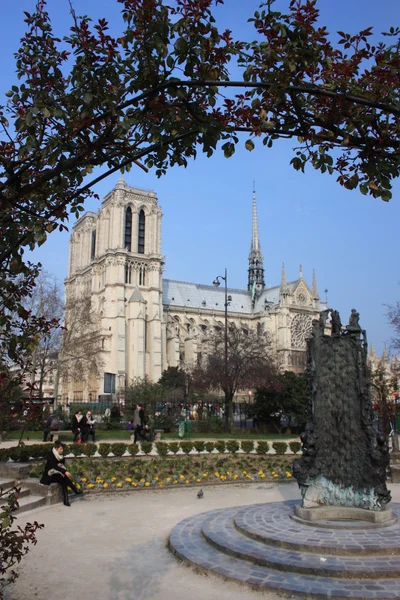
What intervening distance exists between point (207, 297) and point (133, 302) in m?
25.4

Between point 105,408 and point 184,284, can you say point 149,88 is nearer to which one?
point 105,408

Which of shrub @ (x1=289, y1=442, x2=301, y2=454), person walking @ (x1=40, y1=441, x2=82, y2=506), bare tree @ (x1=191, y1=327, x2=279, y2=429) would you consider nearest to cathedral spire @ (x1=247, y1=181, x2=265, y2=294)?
bare tree @ (x1=191, y1=327, x2=279, y2=429)

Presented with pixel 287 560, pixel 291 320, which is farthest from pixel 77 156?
pixel 291 320

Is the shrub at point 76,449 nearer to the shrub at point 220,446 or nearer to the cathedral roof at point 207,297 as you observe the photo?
the shrub at point 220,446

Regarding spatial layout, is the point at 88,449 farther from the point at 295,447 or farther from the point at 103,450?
the point at 295,447

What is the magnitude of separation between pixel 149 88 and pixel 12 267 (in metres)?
1.56

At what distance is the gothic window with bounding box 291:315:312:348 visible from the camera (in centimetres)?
8544

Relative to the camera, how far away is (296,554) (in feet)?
22.4

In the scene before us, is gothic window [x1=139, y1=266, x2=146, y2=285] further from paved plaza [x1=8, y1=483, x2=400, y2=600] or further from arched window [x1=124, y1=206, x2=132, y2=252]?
paved plaza [x1=8, y1=483, x2=400, y2=600]

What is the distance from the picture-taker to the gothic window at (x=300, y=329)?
8544cm

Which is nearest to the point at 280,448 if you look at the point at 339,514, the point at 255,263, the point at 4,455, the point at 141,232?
the point at 4,455

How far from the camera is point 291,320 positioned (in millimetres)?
85625

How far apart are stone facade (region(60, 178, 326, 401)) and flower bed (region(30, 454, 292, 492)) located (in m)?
40.6

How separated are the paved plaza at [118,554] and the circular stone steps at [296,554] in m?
0.26
